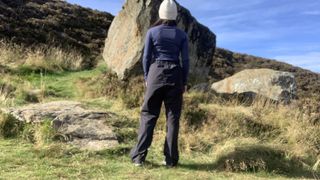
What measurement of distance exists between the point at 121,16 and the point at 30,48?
3.99m

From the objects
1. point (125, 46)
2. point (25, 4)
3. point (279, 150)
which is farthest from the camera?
point (25, 4)

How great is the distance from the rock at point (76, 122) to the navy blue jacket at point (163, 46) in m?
1.52

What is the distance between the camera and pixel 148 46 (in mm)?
7281

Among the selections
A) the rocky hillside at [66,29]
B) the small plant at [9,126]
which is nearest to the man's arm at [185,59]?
the small plant at [9,126]

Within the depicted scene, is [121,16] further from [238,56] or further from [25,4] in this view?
[238,56]

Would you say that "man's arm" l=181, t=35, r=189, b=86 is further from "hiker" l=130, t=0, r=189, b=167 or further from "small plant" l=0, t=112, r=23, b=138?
"small plant" l=0, t=112, r=23, b=138

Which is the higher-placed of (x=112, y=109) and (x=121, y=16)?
(x=121, y=16)

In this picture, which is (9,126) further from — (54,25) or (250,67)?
(250,67)

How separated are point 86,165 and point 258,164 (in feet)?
7.71

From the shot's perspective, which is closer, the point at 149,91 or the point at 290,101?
the point at 149,91

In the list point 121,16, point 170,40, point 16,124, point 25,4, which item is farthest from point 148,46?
point 25,4

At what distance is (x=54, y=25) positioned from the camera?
73.5ft

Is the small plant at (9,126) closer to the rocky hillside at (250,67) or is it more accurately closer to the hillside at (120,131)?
the hillside at (120,131)

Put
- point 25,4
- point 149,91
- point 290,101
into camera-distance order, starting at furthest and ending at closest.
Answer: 1. point 25,4
2. point 290,101
3. point 149,91
